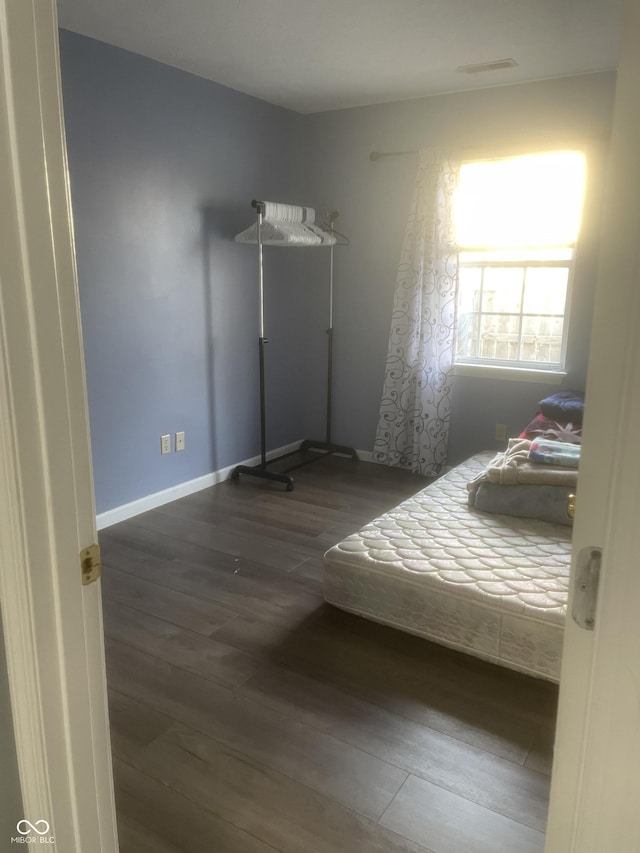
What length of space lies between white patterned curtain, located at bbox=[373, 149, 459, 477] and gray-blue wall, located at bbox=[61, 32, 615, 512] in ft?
0.53

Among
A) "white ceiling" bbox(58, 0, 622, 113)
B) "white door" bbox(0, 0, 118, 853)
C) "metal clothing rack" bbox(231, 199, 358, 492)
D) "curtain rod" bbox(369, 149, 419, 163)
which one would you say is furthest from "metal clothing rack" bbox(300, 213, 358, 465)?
"white door" bbox(0, 0, 118, 853)

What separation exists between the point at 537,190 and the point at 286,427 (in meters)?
2.34

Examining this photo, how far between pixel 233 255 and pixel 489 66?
1.80 m

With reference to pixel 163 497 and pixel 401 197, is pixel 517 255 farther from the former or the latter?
pixel 163 497

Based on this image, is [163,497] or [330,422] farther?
[330,422]

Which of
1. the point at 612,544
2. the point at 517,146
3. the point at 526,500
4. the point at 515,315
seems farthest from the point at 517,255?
the point at 612,544

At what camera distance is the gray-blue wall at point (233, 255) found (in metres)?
3.31

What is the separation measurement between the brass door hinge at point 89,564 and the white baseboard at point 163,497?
2.38 metres

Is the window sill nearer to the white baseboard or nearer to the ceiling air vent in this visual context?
the white baseboard

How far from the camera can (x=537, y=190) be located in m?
3.99

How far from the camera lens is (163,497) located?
12.7 ft

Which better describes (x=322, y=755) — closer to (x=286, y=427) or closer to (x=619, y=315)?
(x=619, y=315)

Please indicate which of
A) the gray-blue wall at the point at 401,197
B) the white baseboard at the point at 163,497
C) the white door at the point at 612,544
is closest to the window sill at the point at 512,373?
the gray-blue wall at the point at 401,197

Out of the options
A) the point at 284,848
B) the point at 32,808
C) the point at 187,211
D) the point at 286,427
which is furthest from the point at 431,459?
the point at 32,808
